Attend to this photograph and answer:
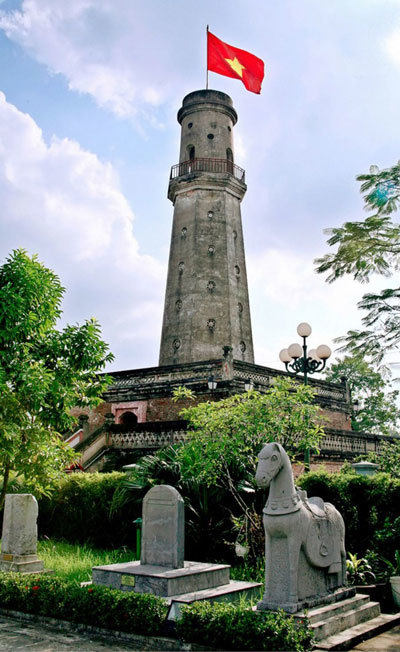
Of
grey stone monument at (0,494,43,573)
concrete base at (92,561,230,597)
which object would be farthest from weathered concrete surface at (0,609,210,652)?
grey stone monument at (0,494,43,573)

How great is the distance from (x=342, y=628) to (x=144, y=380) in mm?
18545

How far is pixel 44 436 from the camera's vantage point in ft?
36.1

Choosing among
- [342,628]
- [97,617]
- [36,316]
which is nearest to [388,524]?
[342,628]

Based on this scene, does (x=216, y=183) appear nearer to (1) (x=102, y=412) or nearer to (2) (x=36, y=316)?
(1) (x=102, y=412)

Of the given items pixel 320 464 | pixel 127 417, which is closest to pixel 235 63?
pixel 127 417

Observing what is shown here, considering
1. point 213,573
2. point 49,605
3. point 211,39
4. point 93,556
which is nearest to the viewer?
point 49,605

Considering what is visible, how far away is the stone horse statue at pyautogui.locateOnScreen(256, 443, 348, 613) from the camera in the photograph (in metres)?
6.93

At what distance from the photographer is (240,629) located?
245 inches

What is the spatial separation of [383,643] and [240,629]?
2.02m

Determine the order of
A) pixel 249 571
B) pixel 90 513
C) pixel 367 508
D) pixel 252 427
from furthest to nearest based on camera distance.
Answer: pixel 90 513 → pixel 367 508 → pixel 252 427 → pixel 249 571

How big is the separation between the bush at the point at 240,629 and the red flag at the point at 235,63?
25838 millimetres

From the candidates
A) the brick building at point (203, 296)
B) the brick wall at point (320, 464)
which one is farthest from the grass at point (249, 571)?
the brick building at point (203, 296)

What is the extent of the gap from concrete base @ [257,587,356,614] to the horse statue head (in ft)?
4.55

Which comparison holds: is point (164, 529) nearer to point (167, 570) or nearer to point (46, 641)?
point (167, 570)
